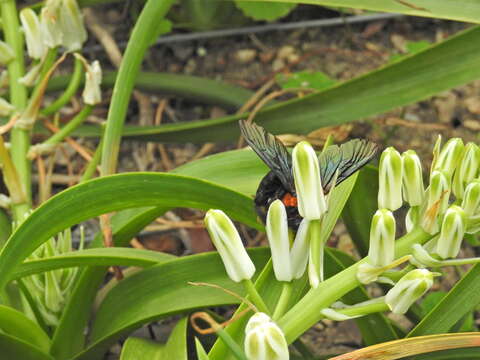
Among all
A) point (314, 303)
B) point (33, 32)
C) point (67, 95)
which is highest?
point (33, 32)

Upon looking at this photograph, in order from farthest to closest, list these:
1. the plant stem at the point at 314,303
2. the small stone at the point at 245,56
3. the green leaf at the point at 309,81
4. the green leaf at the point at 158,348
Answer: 1. the small stone at the point at 245,56
2. the green leaf at the point at 309,81
3. the green leaf at the point at 158,348
4. the plant stem at the point at 314,303

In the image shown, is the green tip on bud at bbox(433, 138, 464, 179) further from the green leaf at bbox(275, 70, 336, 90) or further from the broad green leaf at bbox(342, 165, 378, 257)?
the green leaf at bbox(275, 70, 336, 90)

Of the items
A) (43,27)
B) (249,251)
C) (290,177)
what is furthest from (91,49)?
(290,177)

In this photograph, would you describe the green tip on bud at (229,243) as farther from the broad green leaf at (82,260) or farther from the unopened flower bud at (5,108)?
the unopened flower bud at (5,108)

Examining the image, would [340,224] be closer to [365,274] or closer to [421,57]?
[421,57]

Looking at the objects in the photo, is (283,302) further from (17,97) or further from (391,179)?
(17,97)

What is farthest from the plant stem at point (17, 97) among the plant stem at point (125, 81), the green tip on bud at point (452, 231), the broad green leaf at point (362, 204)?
the green tip on bud at point (452, 231)

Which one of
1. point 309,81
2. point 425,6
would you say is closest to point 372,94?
point 425,6
